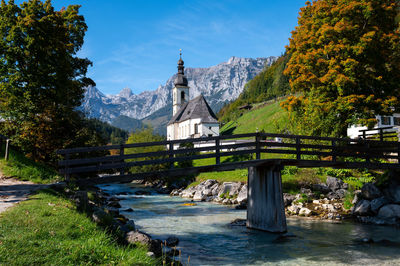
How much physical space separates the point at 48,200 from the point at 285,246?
9562 millimetres

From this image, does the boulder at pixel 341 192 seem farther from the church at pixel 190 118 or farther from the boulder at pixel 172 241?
the church at pixel 190 118

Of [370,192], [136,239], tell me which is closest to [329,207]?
[370,192]

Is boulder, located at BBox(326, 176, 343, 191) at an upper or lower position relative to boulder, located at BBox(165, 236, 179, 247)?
upper

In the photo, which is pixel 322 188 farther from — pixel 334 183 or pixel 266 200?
pixel 266 200

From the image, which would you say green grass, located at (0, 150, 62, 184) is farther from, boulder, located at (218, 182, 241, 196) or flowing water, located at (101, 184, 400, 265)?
boulder, located at (218, 182, 241, 196)

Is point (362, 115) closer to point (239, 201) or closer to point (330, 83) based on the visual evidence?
point (330, 83)

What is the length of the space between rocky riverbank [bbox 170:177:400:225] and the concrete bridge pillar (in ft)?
17.4

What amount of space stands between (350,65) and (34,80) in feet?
77.2

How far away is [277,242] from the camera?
1400 cm

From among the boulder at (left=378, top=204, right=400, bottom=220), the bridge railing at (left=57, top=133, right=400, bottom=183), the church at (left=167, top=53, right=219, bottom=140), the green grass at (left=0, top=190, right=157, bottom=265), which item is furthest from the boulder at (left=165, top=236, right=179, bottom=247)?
the church at (left=167, top=53, right=219, bottom=140)

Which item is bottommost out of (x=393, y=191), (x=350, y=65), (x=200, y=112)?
(x=393, y=191)

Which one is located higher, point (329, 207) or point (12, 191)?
point (12, 191)

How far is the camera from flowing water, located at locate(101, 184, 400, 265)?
11.7m

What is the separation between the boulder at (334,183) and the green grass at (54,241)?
69.6 ft
